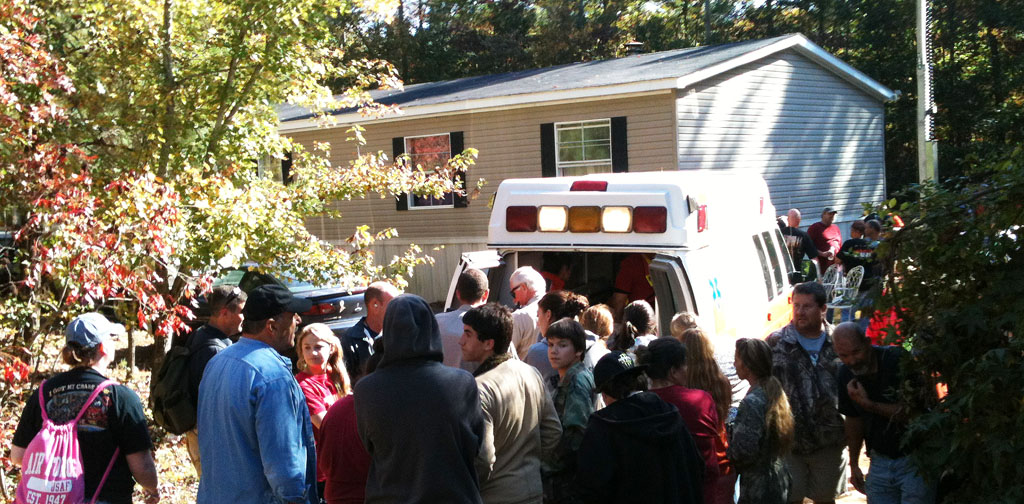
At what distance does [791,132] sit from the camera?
69.5ft

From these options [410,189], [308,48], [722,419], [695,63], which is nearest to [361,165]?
[410,189]

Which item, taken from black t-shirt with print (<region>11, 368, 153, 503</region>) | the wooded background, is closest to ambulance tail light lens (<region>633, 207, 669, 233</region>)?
black t-shirt with print (<region>11, 368, 153, 503</region>)

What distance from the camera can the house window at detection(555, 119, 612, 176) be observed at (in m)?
17.9

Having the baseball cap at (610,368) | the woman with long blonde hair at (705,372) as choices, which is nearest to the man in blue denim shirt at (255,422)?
the baseball cap at (610,368)

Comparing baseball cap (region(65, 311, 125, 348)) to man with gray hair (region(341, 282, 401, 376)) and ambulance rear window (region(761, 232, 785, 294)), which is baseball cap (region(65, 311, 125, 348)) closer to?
man with gray hair (region(341, 282, 401, 376))

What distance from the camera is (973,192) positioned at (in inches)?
169

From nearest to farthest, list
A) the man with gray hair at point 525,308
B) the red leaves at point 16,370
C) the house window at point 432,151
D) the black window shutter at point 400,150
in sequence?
the red leaves at point 16,370 → the man with gray hair at point 525,308 → the house window at point 432,151 → the black window shutter at point 400,150

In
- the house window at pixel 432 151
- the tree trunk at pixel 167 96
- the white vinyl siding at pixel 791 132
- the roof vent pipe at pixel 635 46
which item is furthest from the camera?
the roof vent pipe at pixel 635 46

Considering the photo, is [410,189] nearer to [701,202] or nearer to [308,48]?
[308,48]

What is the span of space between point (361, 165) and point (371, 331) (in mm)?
4556

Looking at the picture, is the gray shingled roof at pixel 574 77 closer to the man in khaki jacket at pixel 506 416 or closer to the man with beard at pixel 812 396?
the man with beard at pixel 812 396

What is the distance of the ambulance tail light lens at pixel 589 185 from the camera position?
725cm

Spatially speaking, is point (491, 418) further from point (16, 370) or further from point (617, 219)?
point (16, 370)

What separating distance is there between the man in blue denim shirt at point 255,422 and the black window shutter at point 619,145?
45.5ft
